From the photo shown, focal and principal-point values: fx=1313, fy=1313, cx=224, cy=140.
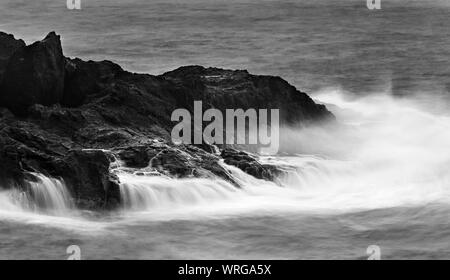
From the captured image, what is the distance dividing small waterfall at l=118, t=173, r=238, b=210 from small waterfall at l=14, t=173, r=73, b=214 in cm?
249

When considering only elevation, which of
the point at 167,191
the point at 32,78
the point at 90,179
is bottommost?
the point at 167,191

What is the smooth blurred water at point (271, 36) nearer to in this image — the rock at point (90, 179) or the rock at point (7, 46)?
the rock at point (7, 46)

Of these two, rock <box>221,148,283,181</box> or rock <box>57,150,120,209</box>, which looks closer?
rock <box>57,150,120,209</box>

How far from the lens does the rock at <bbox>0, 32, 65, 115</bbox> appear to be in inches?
2258

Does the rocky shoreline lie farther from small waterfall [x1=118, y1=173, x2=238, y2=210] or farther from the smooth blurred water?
the smooth blurred water

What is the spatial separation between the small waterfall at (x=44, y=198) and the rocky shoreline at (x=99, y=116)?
0.41 meters

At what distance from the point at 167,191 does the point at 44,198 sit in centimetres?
522

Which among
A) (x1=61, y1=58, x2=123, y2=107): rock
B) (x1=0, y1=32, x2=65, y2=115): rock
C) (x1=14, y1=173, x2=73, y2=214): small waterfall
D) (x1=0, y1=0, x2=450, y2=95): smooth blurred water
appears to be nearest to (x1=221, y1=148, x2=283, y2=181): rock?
(x1=61, y1=58, x2=123, y2=107): rock

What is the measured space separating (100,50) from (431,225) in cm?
4627

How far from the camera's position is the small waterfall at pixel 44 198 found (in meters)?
50.4

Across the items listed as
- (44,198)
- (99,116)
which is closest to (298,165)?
(99,116)

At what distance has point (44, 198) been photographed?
50375 millimetres

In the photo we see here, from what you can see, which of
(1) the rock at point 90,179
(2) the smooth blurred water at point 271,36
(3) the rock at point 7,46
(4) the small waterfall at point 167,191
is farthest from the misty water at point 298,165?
(3) the rock at point 7,46

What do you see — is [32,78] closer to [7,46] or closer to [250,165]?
[7,46]
